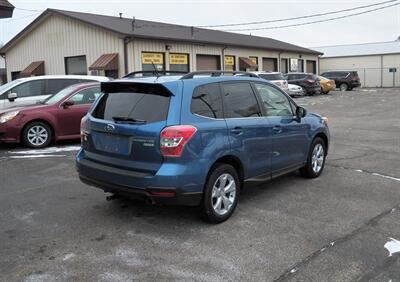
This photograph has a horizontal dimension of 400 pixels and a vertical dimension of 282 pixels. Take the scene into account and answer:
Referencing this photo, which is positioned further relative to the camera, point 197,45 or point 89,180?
point 197,45

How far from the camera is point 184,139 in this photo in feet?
15.6

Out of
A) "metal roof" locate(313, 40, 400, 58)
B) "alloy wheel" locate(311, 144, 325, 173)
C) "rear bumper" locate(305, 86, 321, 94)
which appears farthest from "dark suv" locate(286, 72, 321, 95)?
"alloy wheel" locate(311, 144, 325, 173)

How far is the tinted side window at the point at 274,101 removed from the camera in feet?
20.2

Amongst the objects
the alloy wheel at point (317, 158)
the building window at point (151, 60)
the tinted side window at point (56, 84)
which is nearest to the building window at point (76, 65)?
the building window at point (151, 60)

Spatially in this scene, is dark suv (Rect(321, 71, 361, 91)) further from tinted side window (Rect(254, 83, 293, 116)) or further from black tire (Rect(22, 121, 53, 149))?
tinted side window (Rect(254, 83, 293, 116))

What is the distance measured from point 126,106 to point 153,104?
39cm

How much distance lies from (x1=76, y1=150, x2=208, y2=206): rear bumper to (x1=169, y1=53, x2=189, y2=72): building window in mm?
21158

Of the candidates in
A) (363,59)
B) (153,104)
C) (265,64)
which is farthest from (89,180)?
(363,59)

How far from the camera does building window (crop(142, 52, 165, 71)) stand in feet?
79.5

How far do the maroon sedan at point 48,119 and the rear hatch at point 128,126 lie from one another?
207 inches

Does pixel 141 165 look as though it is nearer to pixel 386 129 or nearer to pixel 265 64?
pixel 386 129

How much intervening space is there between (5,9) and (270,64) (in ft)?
88.4

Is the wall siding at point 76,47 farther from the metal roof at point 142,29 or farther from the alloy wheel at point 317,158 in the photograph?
the alloy wheel at point 317,158

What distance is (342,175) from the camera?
7613mm
